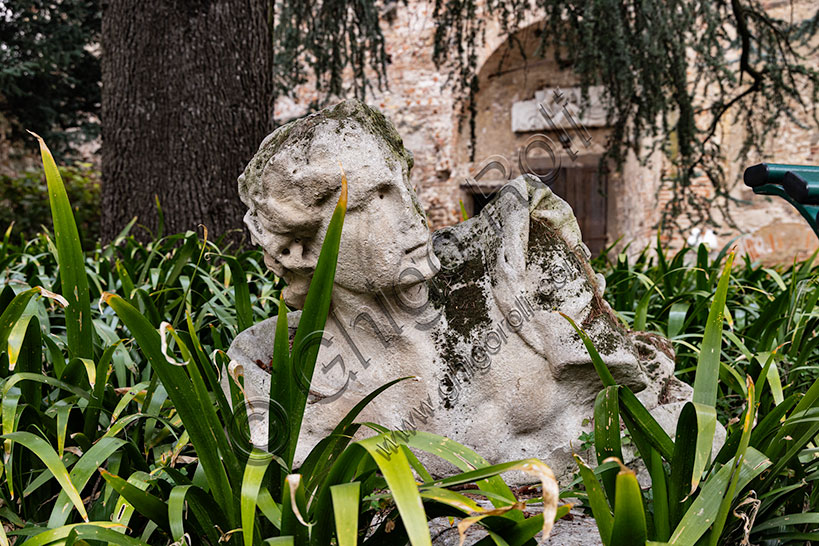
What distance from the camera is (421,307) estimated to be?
5.23 feet

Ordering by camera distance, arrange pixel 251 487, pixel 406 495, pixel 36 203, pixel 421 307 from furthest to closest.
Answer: pixel 36 203, pixel 421 307, pixel 251 487, pixel 406 495

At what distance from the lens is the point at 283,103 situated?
407 inches

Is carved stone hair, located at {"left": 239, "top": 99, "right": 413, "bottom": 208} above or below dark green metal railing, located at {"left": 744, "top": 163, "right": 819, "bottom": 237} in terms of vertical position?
above

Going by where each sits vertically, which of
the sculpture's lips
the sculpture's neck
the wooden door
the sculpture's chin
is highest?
the sculpture's lips

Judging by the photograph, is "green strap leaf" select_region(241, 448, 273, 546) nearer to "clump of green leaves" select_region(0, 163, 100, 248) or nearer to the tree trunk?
the tree trunk

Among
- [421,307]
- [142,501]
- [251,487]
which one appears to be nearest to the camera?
[251,487]

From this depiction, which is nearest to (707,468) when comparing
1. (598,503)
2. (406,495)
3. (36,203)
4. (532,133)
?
(598,503)

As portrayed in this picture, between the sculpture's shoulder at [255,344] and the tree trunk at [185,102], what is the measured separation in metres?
1.94

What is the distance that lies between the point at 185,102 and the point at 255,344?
7.02 ft

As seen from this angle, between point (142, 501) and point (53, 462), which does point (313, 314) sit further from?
point (53, 462)

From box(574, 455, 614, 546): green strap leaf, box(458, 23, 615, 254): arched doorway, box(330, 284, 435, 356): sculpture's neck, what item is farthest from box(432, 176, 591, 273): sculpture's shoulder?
box(458, 23, 615, 254): arched doorway

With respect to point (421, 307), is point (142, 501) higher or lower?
lower

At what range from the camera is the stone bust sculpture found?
143 cm

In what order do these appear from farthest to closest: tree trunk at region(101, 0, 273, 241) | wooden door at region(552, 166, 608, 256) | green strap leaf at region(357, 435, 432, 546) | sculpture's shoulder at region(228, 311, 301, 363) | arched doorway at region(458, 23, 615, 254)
Result: wooden door at region(552, 166, 608, 256), arched doorway at region(458, 23, 615, 254), tree trunk at region(101, 0, 273, 241), sculpture's shoulder at region(228, 311, 301, 363), green strap leaf at region(357, 435, 432, 546)
